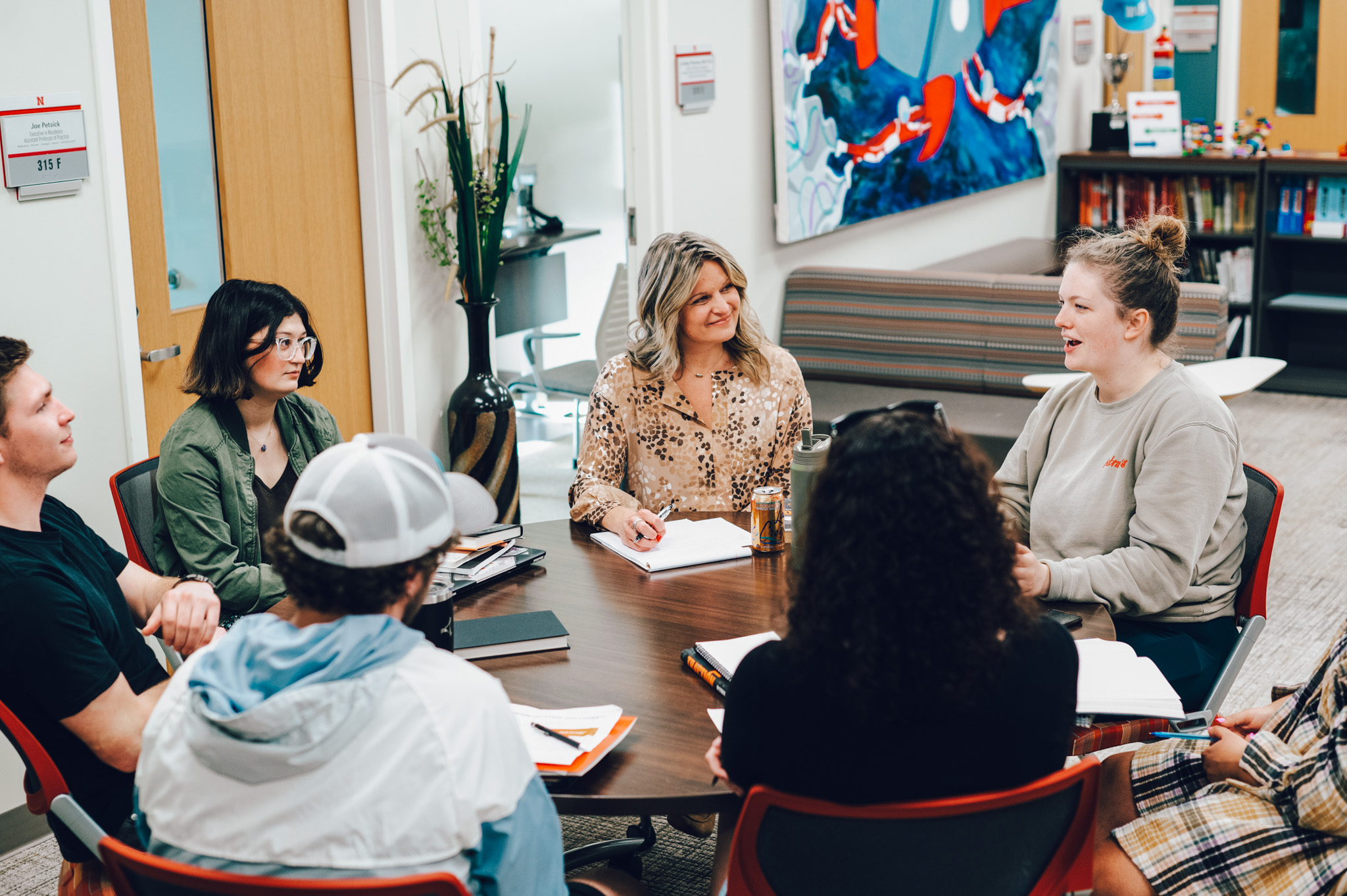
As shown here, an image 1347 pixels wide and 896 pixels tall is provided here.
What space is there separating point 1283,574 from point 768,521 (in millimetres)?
2545

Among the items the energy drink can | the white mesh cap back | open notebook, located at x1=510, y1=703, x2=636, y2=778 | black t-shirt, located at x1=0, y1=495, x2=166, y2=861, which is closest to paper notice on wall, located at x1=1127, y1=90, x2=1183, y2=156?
the energy drink can

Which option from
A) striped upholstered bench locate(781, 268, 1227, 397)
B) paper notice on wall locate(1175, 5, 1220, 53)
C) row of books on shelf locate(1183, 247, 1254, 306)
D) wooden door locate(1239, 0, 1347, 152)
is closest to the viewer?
striped upholstered bench locate(781, 268, 1227, 397)

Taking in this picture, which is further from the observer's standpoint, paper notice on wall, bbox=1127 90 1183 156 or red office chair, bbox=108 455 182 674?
paper notice on wall, bbox=1127 90 1183 156

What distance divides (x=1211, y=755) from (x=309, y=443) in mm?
1738

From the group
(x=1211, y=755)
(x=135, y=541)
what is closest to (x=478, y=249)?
(x=135, y=541)

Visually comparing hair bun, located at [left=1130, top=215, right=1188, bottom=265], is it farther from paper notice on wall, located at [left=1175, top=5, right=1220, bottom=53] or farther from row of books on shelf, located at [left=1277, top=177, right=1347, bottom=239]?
paper notice on wall, located at [left=1175, top=5, right=1220, bottom=53]

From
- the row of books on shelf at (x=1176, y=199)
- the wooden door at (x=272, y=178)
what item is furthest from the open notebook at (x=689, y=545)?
the row of books on shelf at (x=1176, y=199)

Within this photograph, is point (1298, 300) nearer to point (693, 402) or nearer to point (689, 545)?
point (693, 402)

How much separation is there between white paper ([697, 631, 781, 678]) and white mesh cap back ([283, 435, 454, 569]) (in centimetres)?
60

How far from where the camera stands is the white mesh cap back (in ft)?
4.13

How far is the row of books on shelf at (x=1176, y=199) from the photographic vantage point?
6.68m

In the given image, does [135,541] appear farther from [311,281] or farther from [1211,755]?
[1211,755]

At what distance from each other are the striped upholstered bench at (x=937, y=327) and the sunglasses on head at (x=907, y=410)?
3.07 metres

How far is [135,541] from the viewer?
2.29m
